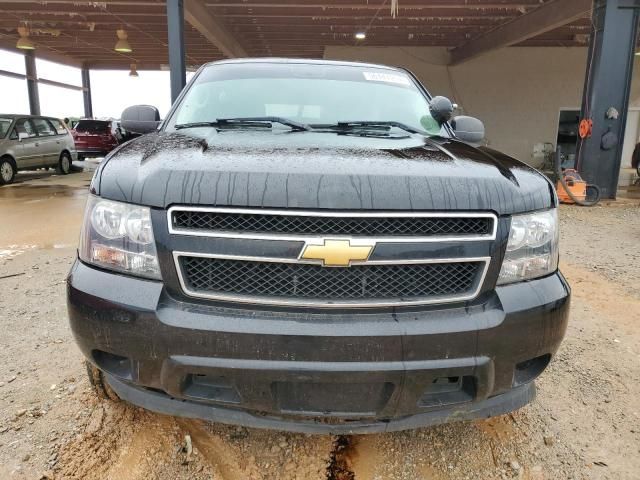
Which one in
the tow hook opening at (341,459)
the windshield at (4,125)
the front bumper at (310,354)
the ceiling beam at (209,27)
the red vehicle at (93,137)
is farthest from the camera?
the red vehicle at (93,137)

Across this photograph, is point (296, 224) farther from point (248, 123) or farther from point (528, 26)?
point (528, 26)

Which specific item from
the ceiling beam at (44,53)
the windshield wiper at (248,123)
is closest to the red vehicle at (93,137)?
the ceiling beam at (44,53)

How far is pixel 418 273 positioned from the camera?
1.69 meters

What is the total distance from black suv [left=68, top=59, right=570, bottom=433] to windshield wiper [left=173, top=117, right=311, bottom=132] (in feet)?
2.40

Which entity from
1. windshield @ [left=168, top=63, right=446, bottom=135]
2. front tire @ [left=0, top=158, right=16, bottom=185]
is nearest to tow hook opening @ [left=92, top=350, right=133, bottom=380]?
windshield @ [left=168, top=63, right=446, bottom=135]

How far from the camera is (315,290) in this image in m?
1.64

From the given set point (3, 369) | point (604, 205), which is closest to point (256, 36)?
point (604, 205)

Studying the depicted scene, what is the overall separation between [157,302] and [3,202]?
9.08 metres

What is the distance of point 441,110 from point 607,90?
810 cm

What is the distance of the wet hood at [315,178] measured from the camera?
1.62m

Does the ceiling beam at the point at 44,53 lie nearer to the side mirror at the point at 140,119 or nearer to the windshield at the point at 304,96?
the side mirror at the point at 140,119

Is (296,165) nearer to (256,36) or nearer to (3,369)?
(3,369)

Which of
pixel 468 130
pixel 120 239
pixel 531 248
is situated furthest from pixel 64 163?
pixel 531 248

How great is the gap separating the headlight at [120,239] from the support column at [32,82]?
81.3 ft
